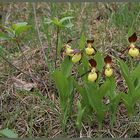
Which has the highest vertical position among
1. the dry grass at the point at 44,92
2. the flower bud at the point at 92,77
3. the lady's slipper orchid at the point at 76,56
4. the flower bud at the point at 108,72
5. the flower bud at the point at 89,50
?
the flower bud at the point at 89,50

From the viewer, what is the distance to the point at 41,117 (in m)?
1.95

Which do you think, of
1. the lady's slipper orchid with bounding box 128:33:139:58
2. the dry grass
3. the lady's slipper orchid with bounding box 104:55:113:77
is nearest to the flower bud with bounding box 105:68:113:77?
the lady's slipper orchid with bounding box 104:55:113:77

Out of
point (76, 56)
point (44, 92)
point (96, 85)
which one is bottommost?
point (44, 92)

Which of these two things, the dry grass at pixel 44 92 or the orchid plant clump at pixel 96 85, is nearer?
the orchid plant clump at pixel 96 85

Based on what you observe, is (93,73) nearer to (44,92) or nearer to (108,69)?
(108,69)

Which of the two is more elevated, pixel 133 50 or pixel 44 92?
pixel 133 50

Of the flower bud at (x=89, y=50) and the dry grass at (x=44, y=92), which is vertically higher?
the flower bud at (x=89, y=50)

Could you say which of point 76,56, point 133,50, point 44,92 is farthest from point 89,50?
point 44,92

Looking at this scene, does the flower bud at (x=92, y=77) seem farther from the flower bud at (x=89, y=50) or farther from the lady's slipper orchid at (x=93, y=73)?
the flower bud at (x=89, y=50)

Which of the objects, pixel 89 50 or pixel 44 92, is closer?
pixel 89 50

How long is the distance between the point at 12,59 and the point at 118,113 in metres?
0.84

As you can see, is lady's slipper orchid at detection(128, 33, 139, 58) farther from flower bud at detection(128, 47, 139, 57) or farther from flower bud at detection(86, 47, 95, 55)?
flower bud at detection(86, 47, 95, 55)

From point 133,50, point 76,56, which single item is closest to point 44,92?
point 76,56

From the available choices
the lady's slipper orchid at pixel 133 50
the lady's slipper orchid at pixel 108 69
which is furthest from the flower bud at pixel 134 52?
the lady's slipper orchid at pixel 108 69
